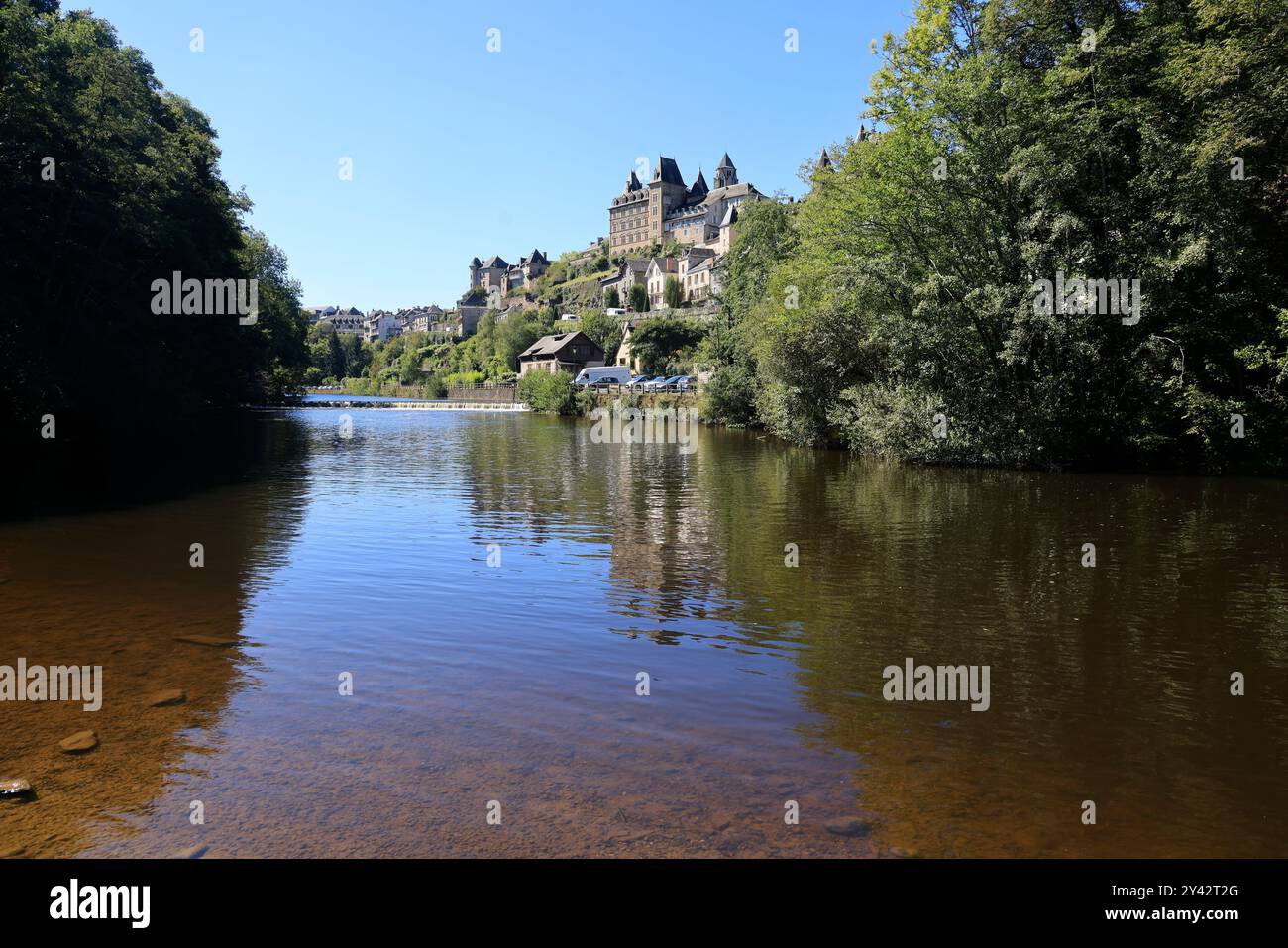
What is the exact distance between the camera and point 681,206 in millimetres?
192625

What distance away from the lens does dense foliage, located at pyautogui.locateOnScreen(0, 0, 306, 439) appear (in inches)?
1161

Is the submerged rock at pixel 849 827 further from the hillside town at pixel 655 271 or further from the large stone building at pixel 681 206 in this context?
the large stone building at pixel 681 206

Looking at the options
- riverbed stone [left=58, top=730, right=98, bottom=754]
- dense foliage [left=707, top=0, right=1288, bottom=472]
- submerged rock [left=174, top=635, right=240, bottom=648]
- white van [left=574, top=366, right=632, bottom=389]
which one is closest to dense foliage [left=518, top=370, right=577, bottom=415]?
white van [left=574, top=366, right=632, bottom=389]

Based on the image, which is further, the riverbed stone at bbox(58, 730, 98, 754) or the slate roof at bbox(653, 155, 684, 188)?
the slate roof at bbox(653, 155, 684, 188)

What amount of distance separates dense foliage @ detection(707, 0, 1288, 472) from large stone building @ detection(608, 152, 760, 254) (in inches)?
5661

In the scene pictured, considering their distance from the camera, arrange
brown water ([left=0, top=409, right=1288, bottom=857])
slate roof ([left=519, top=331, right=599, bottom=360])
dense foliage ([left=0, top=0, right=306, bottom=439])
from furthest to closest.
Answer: slate roof ([left=519, top=331, right=599, bottom=360]), dense foliage ([left=0, top=0, right=306, bottom=439]), brown water ([left=0, top=409, right=1288, bottom=857])

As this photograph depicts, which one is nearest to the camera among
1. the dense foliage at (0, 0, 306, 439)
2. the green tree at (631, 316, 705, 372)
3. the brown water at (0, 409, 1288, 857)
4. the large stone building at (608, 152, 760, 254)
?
the brown water at (0, 409, 1288, 857)

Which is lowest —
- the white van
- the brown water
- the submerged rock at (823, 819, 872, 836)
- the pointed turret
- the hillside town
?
the submerged rock at (823, 819, 872, 836)

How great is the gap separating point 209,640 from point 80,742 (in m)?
3.10

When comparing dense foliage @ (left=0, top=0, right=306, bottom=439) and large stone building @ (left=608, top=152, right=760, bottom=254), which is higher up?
large stone building @ (left=608, top=152, right=760, bottom=254)

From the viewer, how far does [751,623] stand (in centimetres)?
1104

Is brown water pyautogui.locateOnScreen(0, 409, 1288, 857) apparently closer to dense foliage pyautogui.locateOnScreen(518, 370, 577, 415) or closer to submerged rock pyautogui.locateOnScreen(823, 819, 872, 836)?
submerged rock pyautogui.locateOnScreen(823, 819, 872, 836)

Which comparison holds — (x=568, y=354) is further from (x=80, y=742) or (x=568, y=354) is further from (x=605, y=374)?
(x=80, y=742)
